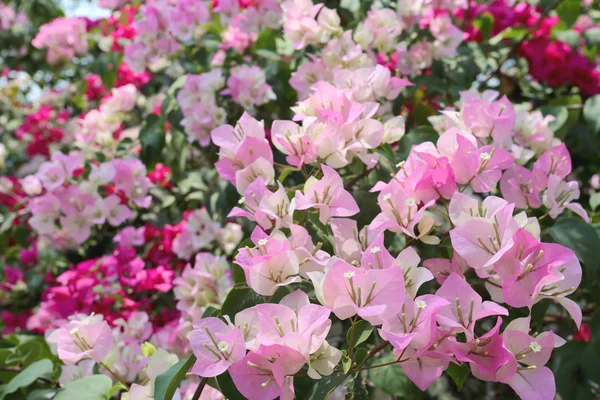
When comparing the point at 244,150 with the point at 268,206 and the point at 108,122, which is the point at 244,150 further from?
the point at 108,122

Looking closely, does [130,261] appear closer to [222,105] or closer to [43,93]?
[222,105]

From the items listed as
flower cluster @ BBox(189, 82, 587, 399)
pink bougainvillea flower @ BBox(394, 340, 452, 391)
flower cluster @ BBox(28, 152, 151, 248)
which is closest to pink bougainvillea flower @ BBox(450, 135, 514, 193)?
flower cluster @ BBox(189, 82, 587, 399)

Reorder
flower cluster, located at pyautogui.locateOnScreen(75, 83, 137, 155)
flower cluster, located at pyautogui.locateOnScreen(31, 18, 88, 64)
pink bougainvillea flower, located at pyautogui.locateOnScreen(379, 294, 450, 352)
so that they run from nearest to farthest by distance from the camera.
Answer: pink bougainvillea flower, located at pyautogui.locateOnScreen(379, 294, 450, 352), flower cluster, located at pyautogui.locateOnScreen(75, 83, 137, 155), flower cluster, located at pyautogui.locateOnScreen(31, 18, 88, 64)

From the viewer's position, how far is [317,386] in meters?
0.60

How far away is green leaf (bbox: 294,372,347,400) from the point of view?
1.91 feet

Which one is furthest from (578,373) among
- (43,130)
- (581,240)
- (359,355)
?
(43,130)

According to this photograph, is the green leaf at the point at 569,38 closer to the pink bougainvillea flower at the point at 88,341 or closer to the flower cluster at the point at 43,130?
the pink bougainvillea flower at the point at 88,341

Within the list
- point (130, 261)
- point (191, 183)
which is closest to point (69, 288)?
point (130, 261)

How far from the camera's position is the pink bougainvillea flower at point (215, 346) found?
57 centimetres

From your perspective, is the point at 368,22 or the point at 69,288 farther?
the point at 69,288

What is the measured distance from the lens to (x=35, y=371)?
0.87 m

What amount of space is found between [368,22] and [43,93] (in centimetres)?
225

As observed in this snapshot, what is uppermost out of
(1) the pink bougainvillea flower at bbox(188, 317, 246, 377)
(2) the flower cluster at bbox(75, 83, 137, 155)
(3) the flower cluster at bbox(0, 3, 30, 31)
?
(1) the pink bougainvillea flower at bbox(188, 317, 246, 377)

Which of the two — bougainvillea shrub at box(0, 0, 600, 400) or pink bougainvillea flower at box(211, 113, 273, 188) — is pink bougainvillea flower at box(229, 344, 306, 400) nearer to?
bougainvillea shrub at box(0, 0, 600, 400)
